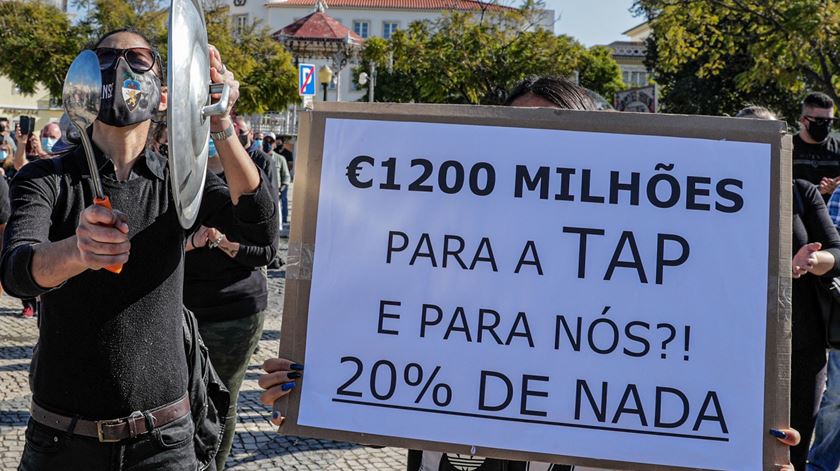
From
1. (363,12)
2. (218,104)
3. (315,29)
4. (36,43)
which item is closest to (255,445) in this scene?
(218,104)

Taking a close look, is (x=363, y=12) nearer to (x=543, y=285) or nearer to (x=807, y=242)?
(x=807, y=242)

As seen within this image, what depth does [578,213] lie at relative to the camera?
1.96m

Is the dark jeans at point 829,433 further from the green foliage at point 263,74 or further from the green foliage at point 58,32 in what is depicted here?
the green foliage at point 263,74

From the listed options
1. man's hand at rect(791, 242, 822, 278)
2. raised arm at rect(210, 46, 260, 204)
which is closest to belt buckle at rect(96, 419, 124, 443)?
raised arm at rect(210, 46, 260, 204)

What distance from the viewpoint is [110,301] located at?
220 centimetres

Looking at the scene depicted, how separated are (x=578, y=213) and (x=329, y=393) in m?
0.71

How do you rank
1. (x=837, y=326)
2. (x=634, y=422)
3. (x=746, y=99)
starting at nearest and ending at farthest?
1. (x=634, y=422)
2. (x=837, y=326)
3. (x=746, y=99)

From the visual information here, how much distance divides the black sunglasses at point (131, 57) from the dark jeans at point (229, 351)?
180cm

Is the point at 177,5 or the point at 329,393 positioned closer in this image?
the point at 177,5

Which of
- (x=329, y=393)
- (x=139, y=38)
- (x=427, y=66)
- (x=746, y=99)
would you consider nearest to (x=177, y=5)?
(x=139, y=38)

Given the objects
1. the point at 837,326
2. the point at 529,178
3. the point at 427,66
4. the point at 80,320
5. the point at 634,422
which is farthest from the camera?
the point at 427,66

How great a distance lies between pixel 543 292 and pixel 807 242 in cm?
189

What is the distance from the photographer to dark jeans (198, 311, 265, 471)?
3.75 metres

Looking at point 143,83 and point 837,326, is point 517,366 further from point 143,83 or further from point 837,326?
point 837,326
